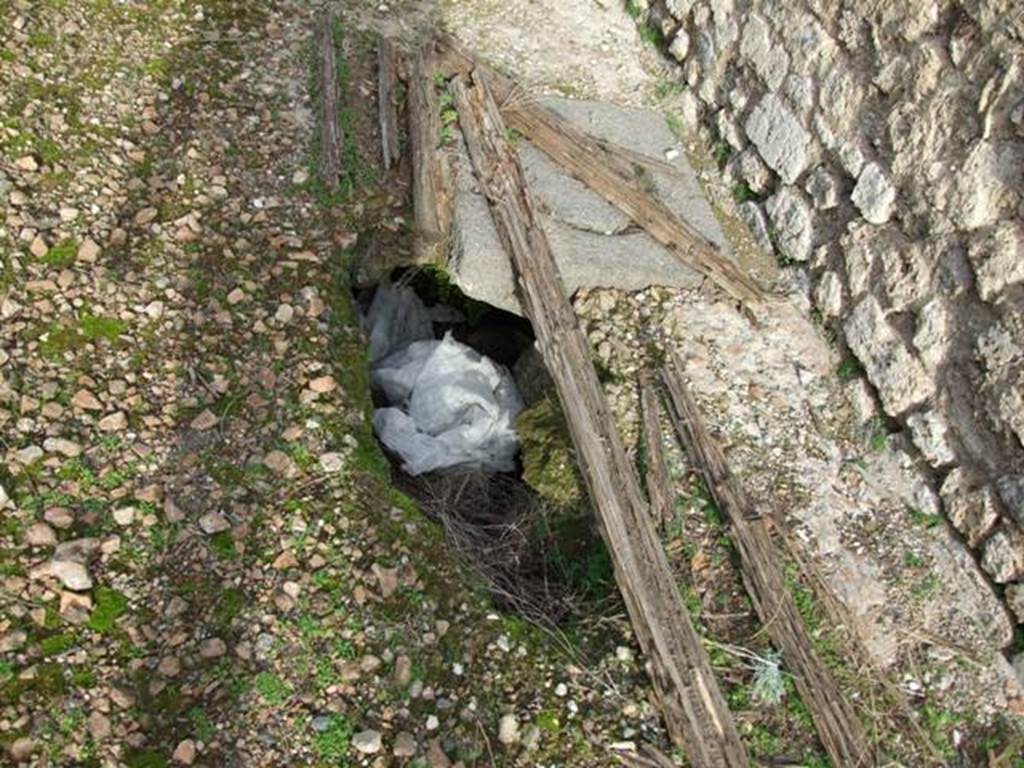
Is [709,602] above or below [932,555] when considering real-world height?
below

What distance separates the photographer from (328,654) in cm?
321

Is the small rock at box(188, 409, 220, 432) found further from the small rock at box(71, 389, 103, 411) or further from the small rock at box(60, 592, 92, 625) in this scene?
the small rock at box(60, 592, 92, 625)

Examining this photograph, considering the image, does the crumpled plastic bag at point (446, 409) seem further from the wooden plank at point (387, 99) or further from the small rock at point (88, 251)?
the small rock at point (88, 251)

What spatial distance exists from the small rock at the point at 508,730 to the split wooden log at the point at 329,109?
2.53m

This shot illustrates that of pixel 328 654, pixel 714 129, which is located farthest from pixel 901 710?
pixel 714 129

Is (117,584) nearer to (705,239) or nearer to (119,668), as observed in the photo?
(119,668)

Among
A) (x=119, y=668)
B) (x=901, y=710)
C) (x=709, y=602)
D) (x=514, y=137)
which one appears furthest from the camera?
(x=514, y=137)

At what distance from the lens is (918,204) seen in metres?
3.82

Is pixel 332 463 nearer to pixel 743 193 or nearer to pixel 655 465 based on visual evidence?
pixel 655 465

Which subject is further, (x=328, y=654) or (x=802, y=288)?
(x=802, y=288)

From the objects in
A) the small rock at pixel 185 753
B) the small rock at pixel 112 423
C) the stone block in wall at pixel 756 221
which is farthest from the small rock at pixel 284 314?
the stone block in wall at pixel 756 221

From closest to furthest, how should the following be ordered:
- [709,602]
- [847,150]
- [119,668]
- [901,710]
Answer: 1. [119,668]
2. [901,710]
3. [709,602]
4. [847,150]

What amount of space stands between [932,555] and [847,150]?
5.55 feet

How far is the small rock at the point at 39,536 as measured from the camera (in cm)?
324
